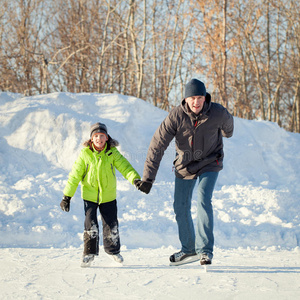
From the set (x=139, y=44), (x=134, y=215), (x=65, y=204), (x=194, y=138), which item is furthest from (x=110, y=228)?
(x=139, y=44)

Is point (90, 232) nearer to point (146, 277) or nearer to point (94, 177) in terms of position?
point (94, 177)

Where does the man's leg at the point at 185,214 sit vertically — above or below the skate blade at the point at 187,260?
above

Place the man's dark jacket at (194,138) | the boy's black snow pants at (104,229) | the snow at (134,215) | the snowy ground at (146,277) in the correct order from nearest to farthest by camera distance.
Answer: the snowy ground at (146,277) → the snow at (134,215) → the man's dark jacket at (194,138) → the boy's black snow pants at (104,229)

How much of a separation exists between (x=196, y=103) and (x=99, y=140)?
102cm

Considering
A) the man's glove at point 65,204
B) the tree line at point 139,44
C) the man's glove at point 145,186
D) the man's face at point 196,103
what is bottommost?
the man's glove at point 65,204

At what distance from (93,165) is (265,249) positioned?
2.52 m

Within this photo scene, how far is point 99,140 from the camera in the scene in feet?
11.8

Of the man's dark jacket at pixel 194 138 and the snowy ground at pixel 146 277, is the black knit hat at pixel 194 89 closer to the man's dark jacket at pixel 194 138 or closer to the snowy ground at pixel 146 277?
the man's dark jacket at pixel 194 138

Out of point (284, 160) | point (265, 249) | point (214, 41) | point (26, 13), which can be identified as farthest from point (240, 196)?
point (26, 13)

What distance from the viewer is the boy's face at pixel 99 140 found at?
11.8ft

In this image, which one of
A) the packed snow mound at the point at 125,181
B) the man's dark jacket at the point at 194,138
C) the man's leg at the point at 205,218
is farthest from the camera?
the packed snow mound at the point at 125,181

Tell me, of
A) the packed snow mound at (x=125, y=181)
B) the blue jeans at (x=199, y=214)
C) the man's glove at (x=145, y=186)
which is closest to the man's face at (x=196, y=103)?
the blue jeans at (x=199, y=214)

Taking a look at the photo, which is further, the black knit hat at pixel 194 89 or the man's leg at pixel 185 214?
the man's leg at pixel 185 214

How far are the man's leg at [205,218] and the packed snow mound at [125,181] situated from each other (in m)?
1.73
